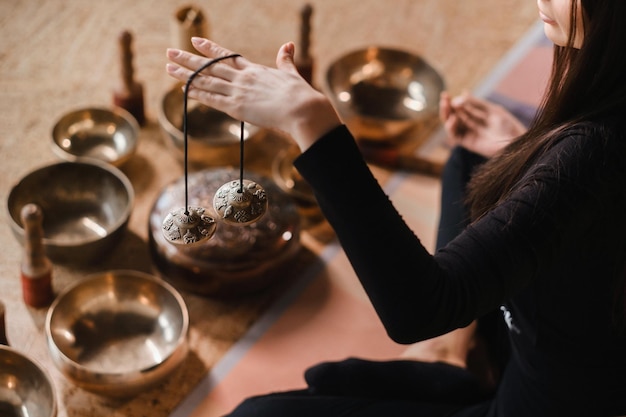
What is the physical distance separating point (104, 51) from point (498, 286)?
1.70 m

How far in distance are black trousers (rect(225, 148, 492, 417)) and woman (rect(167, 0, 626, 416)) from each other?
281mm

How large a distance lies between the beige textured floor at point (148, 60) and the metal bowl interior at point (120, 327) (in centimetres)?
6

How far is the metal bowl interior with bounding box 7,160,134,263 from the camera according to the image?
1875 mm

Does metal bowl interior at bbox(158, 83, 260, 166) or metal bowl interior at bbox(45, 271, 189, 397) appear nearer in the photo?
metal bowl interior at bbox(45, 271, 189, 397)

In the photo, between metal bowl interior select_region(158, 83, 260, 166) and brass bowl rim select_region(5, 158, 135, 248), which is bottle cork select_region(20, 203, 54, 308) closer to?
brass bowl rim select_region(5, 158, 135, 248)

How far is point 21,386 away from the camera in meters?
Result: 1.50

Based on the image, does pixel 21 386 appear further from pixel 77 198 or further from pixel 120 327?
pixel 77 198

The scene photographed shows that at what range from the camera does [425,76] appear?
2381mm

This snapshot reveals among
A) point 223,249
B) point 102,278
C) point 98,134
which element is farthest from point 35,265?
point 98,134

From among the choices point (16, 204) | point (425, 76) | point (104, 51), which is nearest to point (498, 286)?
point (16, 204)

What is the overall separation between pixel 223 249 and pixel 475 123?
1.94 feet

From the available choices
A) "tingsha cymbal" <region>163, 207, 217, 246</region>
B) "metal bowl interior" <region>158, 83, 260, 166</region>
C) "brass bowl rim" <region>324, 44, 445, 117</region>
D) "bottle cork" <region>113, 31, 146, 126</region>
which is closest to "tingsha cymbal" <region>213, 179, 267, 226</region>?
"tingsha cymbal" <region>163, 207, 217, 246</region>

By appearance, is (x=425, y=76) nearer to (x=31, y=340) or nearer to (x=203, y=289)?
(x=203, y=289)

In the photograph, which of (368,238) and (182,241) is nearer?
(368,238)
